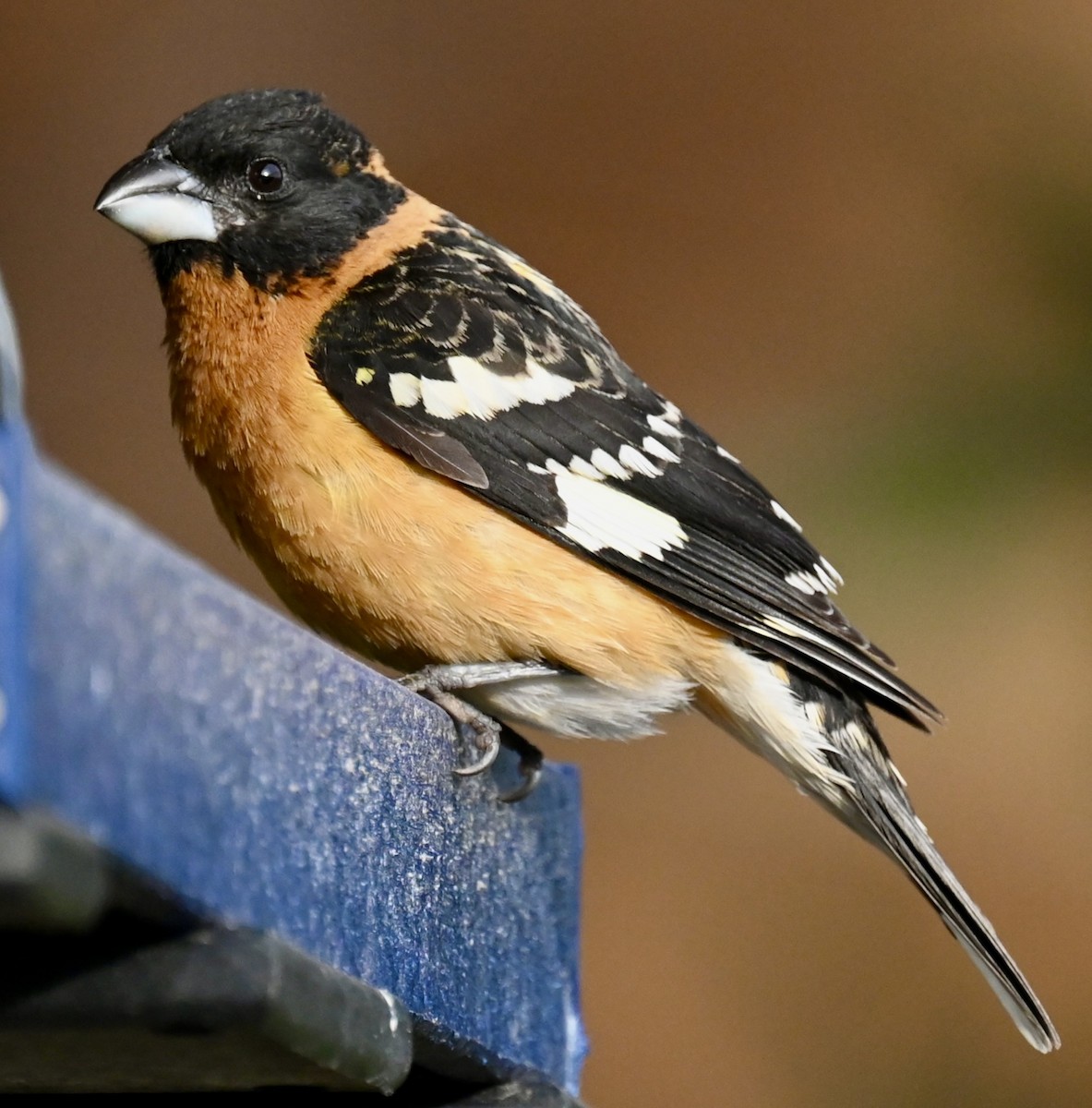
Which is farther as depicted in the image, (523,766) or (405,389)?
(405,389)

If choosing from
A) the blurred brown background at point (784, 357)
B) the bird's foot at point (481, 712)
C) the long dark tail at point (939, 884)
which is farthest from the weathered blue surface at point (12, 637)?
the blurred brown background at point (784, 357)

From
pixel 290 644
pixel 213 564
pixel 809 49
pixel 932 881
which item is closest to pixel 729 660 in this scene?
pixel 932 881

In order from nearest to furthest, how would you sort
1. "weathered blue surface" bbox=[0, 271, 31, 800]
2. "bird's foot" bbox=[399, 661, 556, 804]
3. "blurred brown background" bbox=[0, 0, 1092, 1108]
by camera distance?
"weathered blue surface" bbox=[0, 271, 31, 800]
"bird's foot" bbox=[399, 661, 556, 804]
"blurred brown background" bbox=[0, 0, 1092, 1108]

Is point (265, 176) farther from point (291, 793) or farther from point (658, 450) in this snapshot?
point (291, 793)

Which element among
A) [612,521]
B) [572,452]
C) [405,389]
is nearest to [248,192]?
[405,389]

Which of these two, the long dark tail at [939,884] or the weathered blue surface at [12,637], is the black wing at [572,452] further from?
the weathered blue surface at [12,637]

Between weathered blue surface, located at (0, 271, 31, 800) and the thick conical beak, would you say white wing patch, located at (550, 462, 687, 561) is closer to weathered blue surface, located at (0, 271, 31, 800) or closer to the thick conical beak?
the thick conical beak

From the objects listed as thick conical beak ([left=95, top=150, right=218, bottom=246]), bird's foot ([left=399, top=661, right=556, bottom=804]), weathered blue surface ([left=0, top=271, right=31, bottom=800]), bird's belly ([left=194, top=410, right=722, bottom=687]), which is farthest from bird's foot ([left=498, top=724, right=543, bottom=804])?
weathered blue surface ([left=0, top=271, right=31, bottom=800])

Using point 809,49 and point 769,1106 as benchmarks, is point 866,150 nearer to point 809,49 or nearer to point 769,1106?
point 809,49
